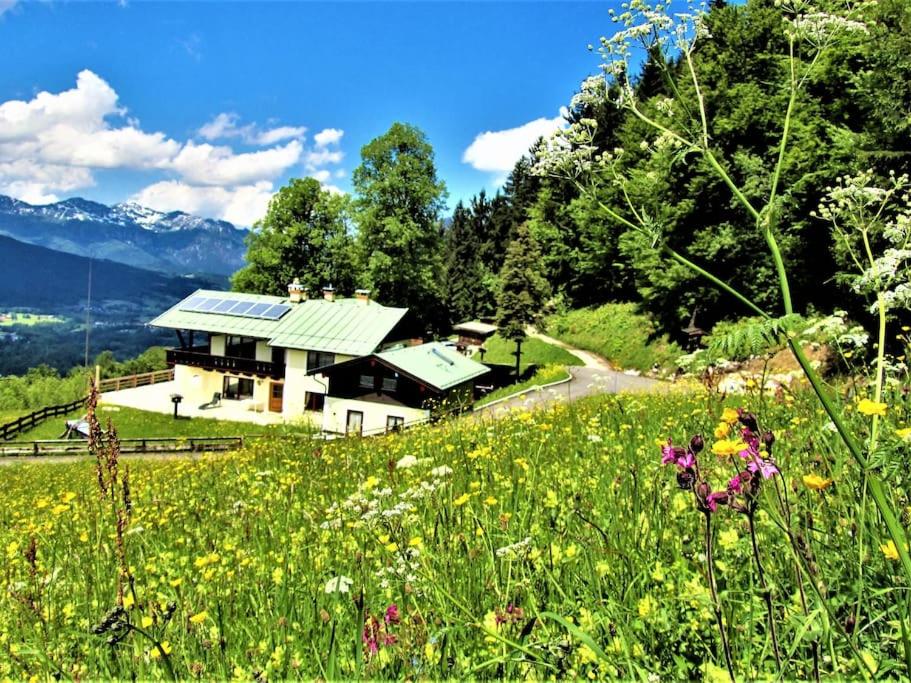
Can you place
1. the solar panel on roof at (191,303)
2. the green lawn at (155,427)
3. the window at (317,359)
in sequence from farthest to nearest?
the solar panel on roof at (191,303) < the window at (317,359) < the green lawn at (155,427)

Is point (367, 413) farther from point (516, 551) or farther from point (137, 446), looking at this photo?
point (516, 551)

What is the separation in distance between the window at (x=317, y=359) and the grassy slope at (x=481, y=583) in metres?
33.1

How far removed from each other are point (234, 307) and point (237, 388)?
6.15 meters

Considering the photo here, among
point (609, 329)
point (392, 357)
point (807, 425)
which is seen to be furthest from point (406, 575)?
point (609, 329)

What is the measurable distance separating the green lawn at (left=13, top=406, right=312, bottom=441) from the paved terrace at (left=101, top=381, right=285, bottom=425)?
95cm

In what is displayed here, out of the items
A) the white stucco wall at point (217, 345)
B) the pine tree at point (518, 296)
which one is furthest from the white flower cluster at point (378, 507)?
the white stucco wall at point (217, 345)

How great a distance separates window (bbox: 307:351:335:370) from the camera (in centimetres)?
3897

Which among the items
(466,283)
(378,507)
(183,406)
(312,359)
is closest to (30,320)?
(466,283)

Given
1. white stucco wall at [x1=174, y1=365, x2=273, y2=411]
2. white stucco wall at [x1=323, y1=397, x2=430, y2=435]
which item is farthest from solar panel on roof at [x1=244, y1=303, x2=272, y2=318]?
white stucco wall at [x1=323, y1=397, x2=430, y2=435]

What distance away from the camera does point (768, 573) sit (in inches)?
113

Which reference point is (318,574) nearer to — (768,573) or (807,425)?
(768,573)

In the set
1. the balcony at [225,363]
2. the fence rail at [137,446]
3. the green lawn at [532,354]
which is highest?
the green lawn at [532,354]

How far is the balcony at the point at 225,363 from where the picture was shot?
40531 millimetres

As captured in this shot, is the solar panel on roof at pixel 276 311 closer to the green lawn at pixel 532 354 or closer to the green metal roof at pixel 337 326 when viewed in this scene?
the green metal roof at pixel 337 326
